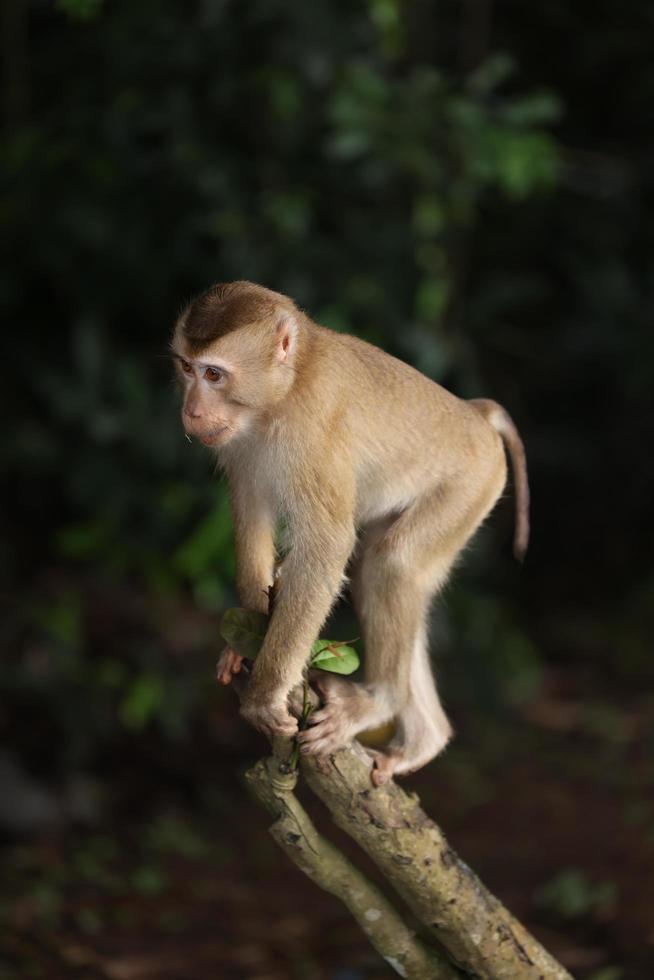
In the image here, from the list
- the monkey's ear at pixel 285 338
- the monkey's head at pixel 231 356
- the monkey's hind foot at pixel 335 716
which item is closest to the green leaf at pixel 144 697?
the monkey's hind foot at pixel 335 716

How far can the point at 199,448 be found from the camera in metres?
5.92

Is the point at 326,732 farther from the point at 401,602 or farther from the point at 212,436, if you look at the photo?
the point at 212,436

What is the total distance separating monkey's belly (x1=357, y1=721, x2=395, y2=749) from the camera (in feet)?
13.0

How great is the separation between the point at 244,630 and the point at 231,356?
0.77 meters

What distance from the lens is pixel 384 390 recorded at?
363 cm

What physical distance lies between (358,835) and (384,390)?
4.12 ft

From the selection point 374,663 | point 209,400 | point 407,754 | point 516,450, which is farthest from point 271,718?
point 516,450

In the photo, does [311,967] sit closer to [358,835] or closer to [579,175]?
[358,835]

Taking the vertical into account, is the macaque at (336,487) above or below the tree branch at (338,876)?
above

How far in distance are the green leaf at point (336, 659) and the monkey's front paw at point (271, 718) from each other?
6.1 inches

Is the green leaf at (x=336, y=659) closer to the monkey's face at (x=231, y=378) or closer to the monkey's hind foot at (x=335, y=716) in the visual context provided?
the monkey's hind foot at (x=335, y=716)

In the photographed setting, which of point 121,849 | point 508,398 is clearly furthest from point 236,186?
point 121,849

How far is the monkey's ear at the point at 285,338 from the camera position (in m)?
3.38

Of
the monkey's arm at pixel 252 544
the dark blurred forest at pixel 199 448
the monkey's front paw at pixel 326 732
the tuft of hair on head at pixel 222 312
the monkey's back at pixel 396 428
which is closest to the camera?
the tuft of hair on head at pixel 222 312
